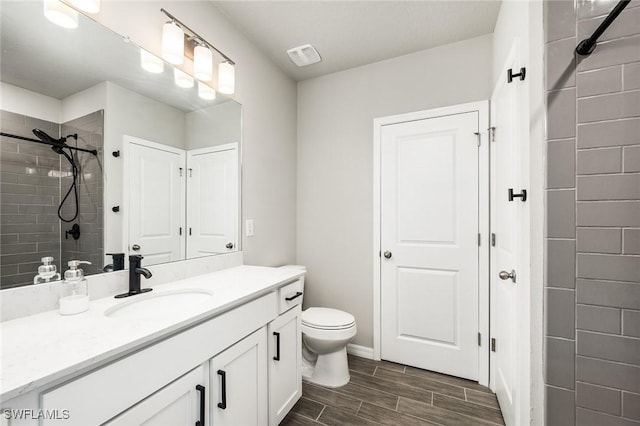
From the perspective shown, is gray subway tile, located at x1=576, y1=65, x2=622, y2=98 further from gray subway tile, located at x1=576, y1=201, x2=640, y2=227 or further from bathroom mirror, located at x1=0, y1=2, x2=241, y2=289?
bathroom mirror, located at x1=0, y1=2, x2=241, y2=289

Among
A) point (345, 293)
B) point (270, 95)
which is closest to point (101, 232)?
point (270, 95)

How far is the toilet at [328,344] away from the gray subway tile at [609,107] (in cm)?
168

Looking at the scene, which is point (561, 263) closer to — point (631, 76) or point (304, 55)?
point (631, 76)

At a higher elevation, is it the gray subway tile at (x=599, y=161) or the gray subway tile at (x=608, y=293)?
the gray subway tile at (x=599, y=161)

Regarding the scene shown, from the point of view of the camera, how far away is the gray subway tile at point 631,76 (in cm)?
92

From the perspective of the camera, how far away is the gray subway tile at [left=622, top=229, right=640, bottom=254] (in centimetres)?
92

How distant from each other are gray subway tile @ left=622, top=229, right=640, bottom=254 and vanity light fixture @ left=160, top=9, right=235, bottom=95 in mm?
2024

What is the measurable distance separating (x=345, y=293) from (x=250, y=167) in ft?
4.46

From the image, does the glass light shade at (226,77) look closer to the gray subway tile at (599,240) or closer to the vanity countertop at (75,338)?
the vanity countertop at (75,338)

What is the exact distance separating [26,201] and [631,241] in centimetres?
211

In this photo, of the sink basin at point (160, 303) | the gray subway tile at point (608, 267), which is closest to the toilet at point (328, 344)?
the sink basin at point (160, 303)

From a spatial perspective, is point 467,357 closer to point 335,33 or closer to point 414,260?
point 414,260

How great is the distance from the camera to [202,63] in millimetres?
1561

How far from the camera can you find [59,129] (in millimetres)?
1050
